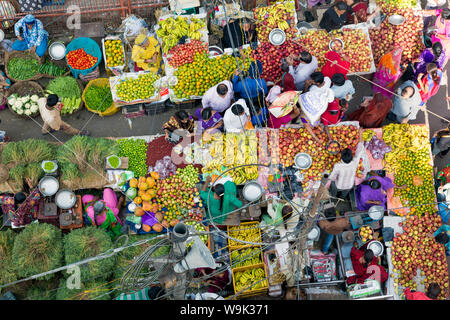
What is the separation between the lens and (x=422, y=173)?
Answer: 22.0 ft

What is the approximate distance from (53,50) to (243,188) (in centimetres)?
393

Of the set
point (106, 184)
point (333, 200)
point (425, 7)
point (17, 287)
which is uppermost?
point (425, 7)

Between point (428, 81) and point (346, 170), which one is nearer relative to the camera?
point (346, 170)

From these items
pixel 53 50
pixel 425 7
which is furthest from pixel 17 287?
pixel 425 7

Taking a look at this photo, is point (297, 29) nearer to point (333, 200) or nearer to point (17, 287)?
point (333, 200)

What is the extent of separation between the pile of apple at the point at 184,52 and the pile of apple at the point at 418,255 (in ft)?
13.3

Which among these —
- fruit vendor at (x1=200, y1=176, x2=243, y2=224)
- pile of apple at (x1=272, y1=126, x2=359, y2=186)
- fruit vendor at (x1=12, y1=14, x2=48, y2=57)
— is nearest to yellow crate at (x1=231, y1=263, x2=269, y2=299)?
fruit vendor at (x1=200, y1=176, x2=243, y2=224)

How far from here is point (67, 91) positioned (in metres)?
7.27

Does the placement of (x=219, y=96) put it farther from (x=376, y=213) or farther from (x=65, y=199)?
(x=376, y=213)

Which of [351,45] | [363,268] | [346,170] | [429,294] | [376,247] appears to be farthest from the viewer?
[351,45]

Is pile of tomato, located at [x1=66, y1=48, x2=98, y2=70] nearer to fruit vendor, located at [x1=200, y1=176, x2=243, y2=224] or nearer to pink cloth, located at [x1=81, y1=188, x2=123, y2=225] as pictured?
pink cloth, located at [x1=81, y1=188, x2=123, y2=225]

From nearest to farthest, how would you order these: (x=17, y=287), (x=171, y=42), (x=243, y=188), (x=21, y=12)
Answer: (x=17, y=287)
(x=243, y=188)
(x=171, y=42)
(x=21, y=12)

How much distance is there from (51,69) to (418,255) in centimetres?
639

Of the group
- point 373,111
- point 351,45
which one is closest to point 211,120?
point 373,111
